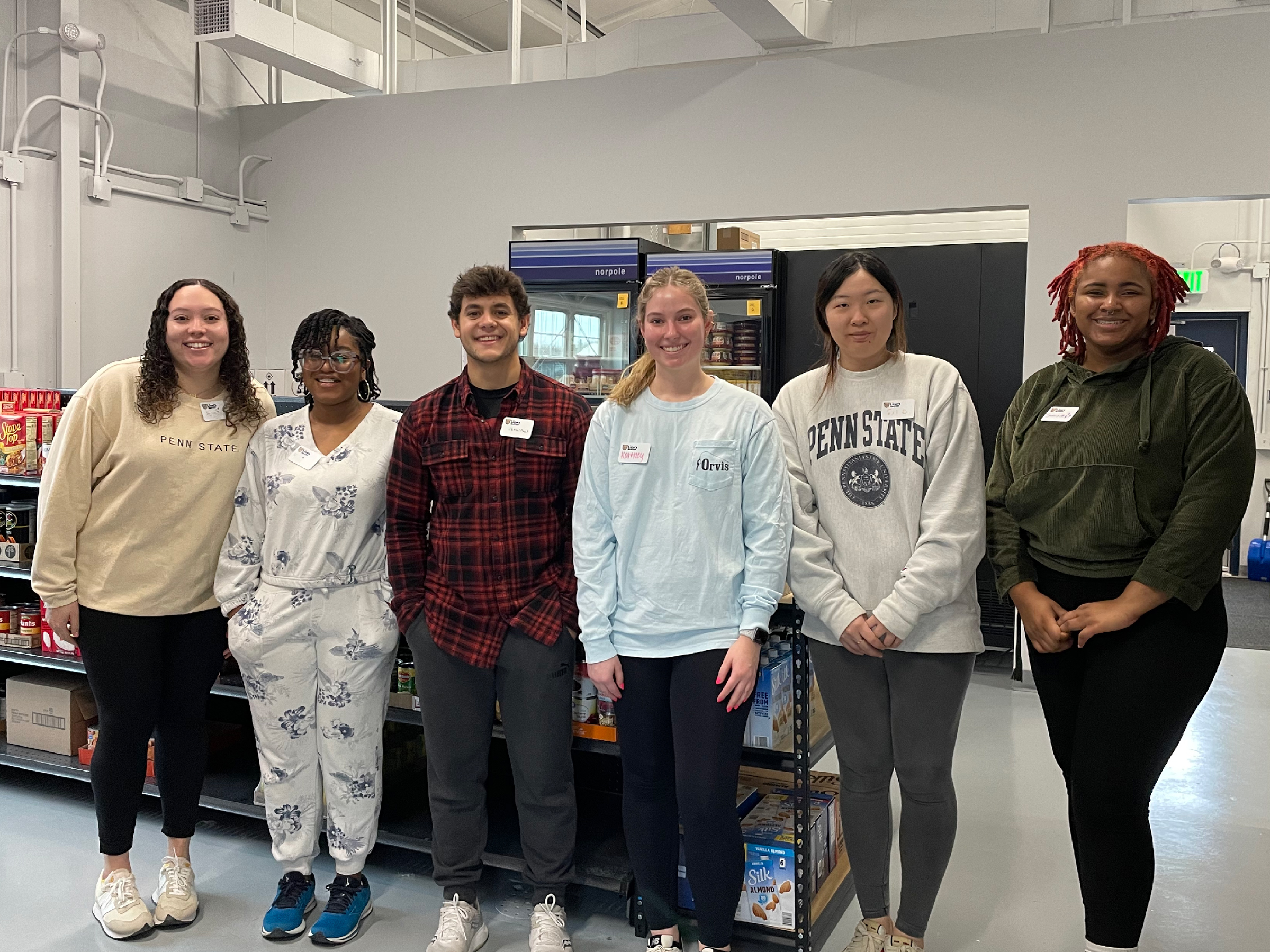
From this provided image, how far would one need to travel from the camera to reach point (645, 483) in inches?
96.4

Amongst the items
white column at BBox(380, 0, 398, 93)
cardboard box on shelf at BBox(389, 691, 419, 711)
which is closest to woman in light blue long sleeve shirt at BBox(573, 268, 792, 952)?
cardboard box on shelf at BBox(389, 691, 419, 711)

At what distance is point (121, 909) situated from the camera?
9.44 ft

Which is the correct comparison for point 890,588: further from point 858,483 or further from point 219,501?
point 219,501

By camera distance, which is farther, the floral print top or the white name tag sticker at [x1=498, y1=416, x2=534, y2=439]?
the floral print top

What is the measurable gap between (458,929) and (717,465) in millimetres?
1392

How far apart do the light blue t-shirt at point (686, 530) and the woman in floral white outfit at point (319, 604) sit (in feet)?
2.22

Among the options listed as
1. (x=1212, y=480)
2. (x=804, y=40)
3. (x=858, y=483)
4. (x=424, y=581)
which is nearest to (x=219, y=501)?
(x=424, y=581)

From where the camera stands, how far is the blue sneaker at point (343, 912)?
2832 millimetres

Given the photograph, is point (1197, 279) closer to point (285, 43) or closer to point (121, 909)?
point (285, 43)

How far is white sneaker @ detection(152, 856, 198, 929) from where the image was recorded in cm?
293

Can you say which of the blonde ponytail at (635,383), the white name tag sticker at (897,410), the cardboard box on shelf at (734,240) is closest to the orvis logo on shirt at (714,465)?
the blonde ponytail at (635,383)

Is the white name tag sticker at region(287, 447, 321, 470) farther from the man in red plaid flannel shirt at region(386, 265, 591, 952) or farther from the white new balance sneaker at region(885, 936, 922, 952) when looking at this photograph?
the white new balance sneaker at region(885, 936, 922, 952)

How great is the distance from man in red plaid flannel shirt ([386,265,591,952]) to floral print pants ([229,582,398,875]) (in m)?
0.16

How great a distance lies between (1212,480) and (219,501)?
94.4 inches
